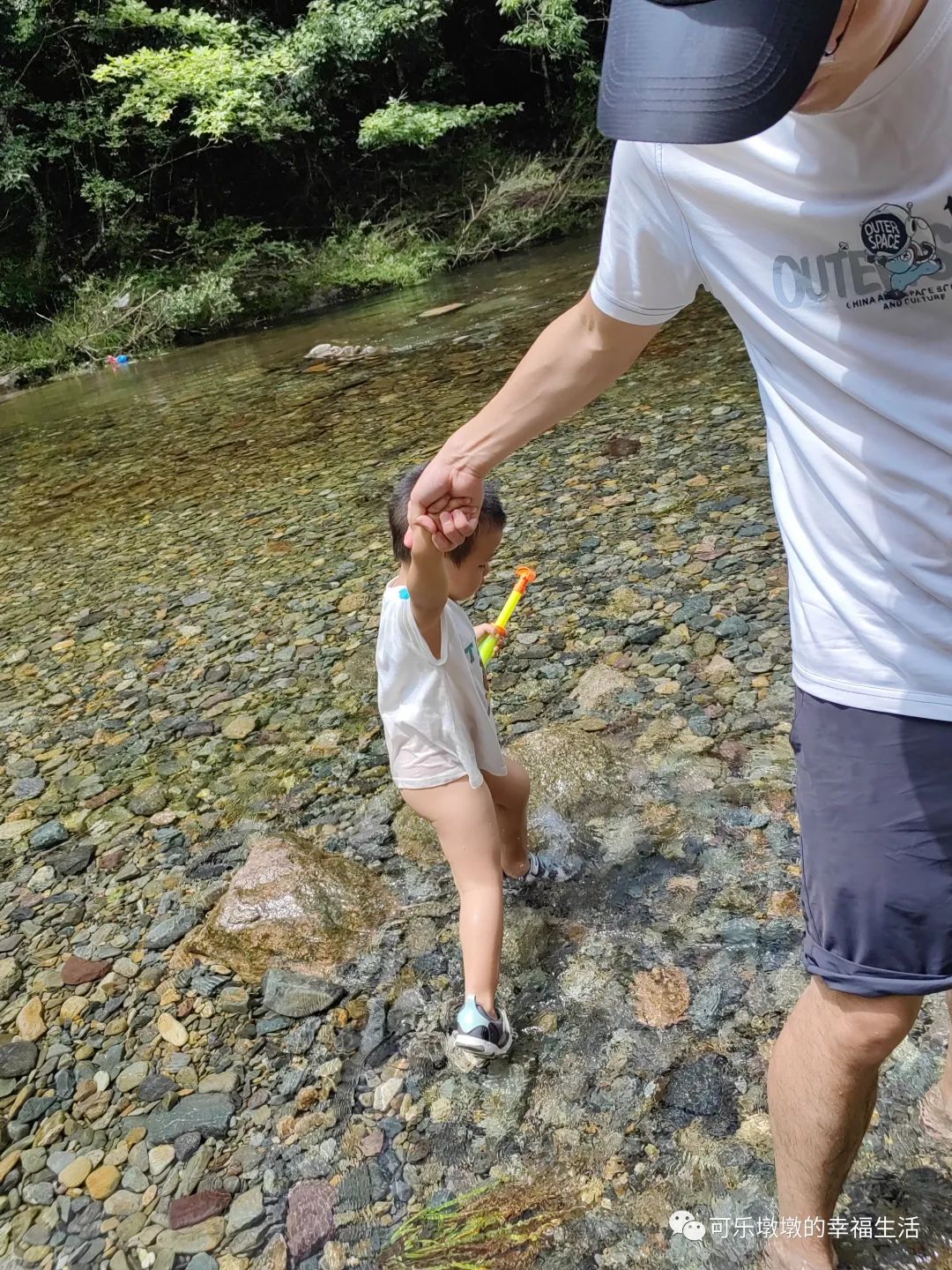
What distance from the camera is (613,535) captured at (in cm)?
443

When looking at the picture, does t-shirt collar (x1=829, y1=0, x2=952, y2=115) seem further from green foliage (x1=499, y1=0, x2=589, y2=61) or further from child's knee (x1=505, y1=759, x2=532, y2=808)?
green foliage (x1=499, y1=0, x2=589, y2=61)

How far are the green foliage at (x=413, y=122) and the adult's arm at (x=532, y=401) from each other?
719 inches

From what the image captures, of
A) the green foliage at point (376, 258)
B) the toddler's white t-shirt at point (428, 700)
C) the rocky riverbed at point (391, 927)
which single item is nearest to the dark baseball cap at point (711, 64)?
the toddler's white t-shirt at point (428, 700)

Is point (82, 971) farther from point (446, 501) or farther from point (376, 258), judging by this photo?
point (376, 258)

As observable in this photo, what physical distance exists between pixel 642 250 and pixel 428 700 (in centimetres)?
112

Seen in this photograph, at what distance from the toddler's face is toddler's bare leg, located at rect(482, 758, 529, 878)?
0.45 m

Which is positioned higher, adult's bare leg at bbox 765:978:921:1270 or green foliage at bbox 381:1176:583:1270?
adult's bare leg at bbox 765:978:921:1270

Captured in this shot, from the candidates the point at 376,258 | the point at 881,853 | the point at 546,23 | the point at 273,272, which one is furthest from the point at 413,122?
the point at 881,853

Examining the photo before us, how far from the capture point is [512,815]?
8.14ft

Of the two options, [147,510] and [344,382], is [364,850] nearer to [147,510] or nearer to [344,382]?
[147,510]

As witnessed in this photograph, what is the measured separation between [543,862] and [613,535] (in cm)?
213

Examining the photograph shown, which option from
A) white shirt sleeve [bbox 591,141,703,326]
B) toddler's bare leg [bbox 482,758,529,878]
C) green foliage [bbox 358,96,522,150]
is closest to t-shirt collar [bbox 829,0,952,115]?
white shirt sleeve [bbox 591,141,703,326]

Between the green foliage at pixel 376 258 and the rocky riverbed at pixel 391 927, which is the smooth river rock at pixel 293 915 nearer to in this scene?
the rocky riverbed at pixel 391 927

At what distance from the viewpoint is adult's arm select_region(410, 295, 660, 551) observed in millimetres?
1438
